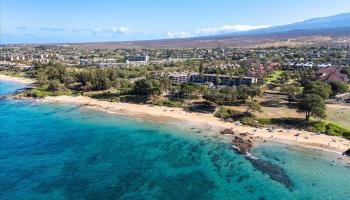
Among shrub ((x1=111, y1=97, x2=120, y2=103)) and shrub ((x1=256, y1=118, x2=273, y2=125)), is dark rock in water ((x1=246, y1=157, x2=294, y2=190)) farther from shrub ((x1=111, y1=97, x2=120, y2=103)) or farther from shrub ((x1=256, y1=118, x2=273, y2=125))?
shrub ((x1=111, y1=97, x2=120, y2=103))

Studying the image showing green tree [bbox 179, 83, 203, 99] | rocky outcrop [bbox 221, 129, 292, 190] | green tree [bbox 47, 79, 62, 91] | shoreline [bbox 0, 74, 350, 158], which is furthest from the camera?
green tree [bbox 47, 79, 62, 91]

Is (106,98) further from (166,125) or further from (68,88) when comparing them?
(166,125)

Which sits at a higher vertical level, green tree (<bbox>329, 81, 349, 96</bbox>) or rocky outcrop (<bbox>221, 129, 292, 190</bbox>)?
green tree (<bbox>329, 81, 349, 96</bbox>)

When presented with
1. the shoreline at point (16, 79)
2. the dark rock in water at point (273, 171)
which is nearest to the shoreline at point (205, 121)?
the dark rock in water at point (273, 171)

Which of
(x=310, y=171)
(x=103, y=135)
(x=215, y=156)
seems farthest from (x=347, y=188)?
(x=103, y=135)

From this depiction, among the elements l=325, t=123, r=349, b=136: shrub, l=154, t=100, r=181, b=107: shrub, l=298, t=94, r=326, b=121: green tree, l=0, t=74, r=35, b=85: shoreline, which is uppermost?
l=0, t=74, r=35, b=85: shoreline

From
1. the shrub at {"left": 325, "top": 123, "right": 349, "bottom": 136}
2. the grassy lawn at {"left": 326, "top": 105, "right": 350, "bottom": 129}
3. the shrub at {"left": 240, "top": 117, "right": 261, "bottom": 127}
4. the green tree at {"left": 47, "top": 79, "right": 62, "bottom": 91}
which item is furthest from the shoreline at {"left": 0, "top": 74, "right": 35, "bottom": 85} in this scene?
the shrub at {"left": 325, "top": 123, "right": 349, "bottom": 136}

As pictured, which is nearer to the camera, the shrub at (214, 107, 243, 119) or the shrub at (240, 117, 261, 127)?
the shrub at (240, 117, 261, 127)
